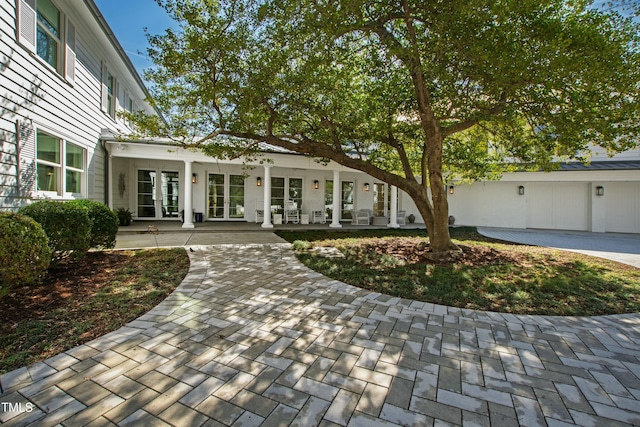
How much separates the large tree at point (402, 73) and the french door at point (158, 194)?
6228 millimetres

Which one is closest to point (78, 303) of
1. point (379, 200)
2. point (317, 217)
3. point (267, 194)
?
point (267, 194)

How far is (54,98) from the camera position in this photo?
6297 mm

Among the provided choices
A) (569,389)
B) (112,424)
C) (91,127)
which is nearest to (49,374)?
(112,424)

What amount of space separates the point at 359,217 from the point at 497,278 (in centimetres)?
957

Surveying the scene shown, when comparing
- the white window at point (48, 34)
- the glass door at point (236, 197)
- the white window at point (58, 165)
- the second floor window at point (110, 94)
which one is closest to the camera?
the white window at point (48, 34)

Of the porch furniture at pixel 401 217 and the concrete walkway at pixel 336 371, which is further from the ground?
the porch furniture at pixel 401 217

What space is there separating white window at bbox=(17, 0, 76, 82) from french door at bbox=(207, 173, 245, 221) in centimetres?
692

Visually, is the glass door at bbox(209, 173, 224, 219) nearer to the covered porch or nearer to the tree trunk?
the covered porch

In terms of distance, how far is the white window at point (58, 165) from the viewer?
6061 mm

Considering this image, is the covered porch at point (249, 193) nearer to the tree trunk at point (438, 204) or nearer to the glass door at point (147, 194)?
the glass door at point (147, 194)

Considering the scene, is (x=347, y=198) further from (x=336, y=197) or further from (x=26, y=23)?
(x=26, y=23)

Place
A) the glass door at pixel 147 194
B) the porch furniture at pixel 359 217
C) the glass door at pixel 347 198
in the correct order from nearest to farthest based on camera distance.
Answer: the glass door at pixel 147 194 → the porch furniture at pixel 359 217 → the glass door at pixel 347 198

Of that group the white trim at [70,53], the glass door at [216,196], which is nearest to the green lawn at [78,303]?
the white trim at [70,53]

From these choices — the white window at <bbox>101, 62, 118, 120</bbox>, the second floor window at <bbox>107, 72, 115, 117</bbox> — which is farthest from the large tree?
the second floor window at <bbox>107, 72, 115, 117</bbox>
